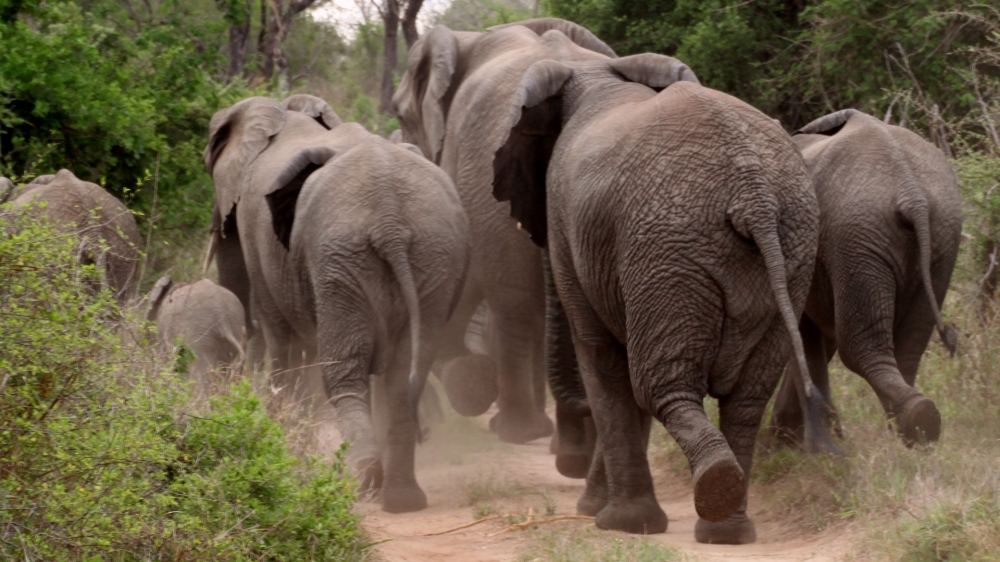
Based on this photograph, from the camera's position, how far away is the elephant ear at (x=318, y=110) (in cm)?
719

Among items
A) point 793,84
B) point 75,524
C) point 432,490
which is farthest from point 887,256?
point 793,84

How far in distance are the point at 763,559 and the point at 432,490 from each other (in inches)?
82.0

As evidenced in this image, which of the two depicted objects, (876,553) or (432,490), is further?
(432,490)

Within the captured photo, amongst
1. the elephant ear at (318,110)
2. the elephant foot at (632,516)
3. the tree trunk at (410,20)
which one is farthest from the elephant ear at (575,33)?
the tree trunk at (410,20)

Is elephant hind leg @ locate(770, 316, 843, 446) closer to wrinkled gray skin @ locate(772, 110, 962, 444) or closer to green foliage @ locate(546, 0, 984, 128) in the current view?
wrinkled gray skin @ locate(772, 110, 962, 444)

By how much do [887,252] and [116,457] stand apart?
3.02 metres

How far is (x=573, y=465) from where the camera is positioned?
5770 mm

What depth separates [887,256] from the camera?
517 cm

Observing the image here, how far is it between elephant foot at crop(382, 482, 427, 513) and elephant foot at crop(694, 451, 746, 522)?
5.68 ft

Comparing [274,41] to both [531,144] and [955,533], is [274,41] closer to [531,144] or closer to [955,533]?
[531,144]

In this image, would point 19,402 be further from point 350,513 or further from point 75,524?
point 350,513

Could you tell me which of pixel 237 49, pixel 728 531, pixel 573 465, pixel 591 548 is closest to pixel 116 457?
pixel 591 548

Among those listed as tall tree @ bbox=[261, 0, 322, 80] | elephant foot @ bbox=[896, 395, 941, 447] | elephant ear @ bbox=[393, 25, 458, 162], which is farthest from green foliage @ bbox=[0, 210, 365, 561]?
tall tree @ bbox=[261, 0, 322, 80]

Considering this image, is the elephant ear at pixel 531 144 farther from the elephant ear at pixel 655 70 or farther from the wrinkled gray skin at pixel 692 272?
the wrinkled gray skin at pixel 692 272
